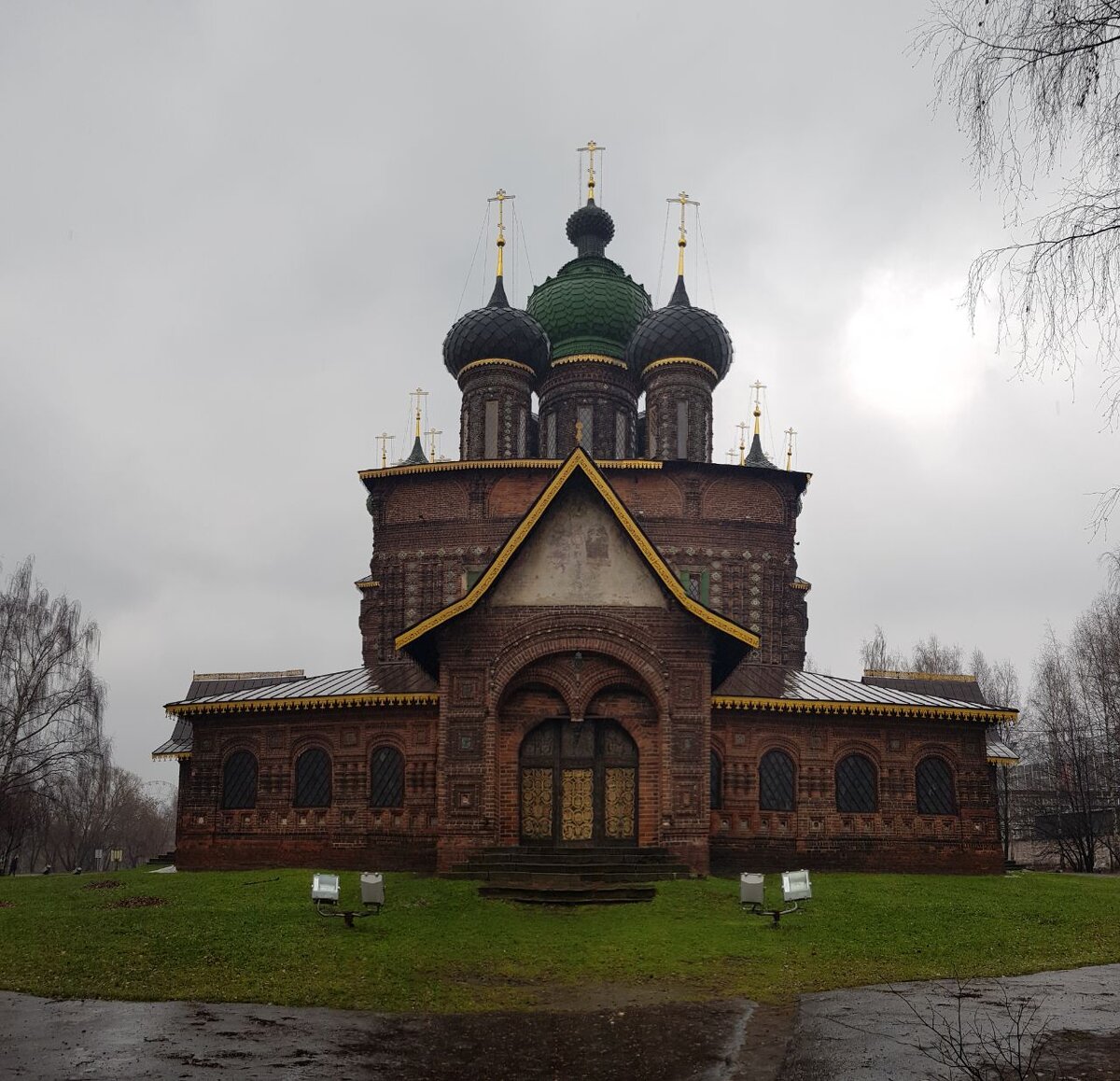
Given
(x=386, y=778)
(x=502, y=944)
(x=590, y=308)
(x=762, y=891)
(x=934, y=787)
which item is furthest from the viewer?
(x=590, y=308)

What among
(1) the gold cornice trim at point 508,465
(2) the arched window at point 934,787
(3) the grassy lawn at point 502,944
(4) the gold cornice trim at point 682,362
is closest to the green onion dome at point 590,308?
(4) the gold cornice trim at point 682,362

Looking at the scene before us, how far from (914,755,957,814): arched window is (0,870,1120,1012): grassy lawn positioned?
4.32 m

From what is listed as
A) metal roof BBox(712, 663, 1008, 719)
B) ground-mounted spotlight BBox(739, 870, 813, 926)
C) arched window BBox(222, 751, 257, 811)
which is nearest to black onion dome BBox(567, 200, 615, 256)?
metal roof BBox(712, 663, 1008, 719)

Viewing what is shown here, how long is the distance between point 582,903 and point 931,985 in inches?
229

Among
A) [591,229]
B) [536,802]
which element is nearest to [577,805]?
[536,802]

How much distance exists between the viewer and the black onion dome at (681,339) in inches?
1225

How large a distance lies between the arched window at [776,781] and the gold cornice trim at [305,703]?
640 cm

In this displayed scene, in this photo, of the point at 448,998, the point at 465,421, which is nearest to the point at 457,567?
the point at 465,421

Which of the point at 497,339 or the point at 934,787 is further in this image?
the point at 497,339

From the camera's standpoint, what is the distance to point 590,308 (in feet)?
114

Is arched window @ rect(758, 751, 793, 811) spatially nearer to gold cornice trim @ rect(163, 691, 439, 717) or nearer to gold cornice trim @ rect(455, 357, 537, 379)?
gold cornice trim @ rect(163, 691, 439, 717)

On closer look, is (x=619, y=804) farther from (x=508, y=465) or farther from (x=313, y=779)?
(x=508, y=465)

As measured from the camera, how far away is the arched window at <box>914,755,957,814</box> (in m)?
22.7

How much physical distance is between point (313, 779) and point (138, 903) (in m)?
5.90
